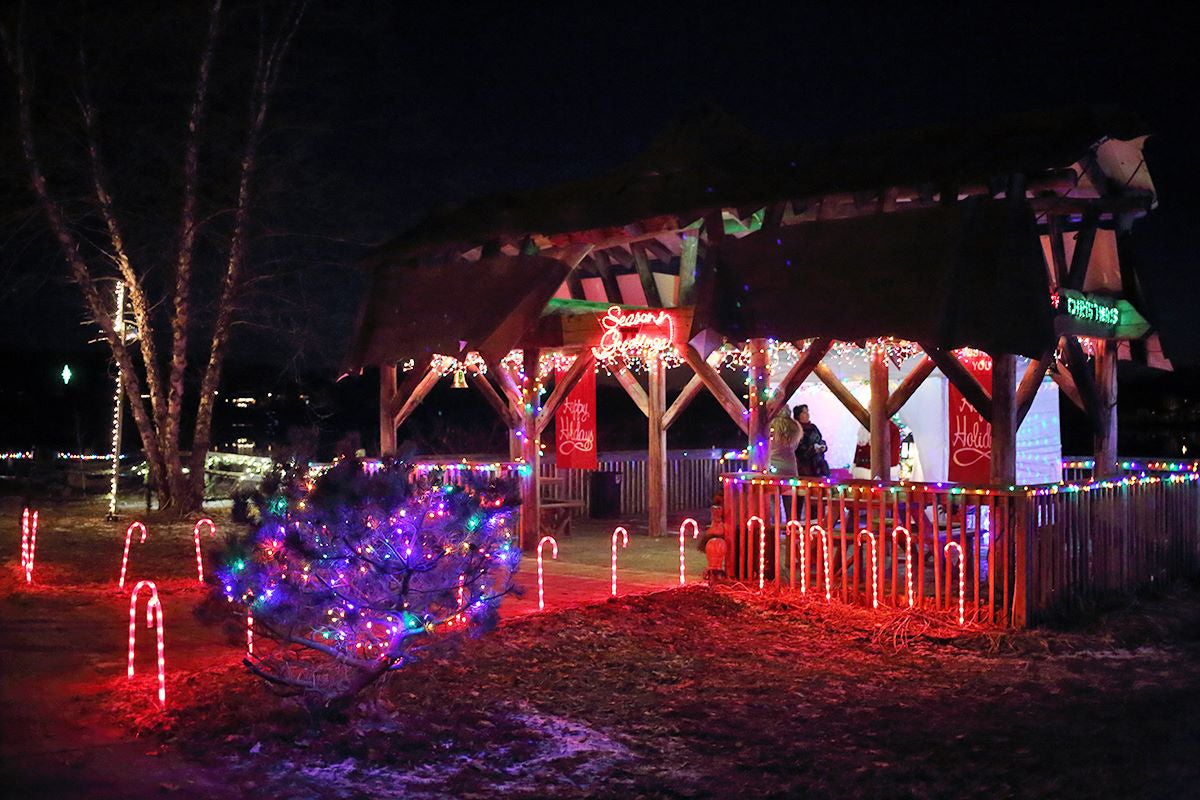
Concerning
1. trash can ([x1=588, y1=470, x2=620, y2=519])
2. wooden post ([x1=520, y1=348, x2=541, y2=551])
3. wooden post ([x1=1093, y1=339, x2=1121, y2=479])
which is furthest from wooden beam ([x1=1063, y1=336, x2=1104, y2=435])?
trash can ([x1=588, y1=470, x2=620, y2=519])

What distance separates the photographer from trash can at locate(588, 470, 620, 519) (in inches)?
798

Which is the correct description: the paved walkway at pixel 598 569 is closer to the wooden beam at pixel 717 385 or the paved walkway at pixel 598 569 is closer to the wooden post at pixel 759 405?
the wooden post at pixel 759 405

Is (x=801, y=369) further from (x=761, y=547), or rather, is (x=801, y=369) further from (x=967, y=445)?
(x=967, y=445)

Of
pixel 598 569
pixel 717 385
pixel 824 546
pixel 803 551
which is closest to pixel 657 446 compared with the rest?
pixel 598 569

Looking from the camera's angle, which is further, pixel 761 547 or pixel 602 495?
pixel 602 495

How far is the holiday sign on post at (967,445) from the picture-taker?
41.1 feet

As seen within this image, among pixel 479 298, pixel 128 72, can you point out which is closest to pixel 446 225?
pixel 479 298

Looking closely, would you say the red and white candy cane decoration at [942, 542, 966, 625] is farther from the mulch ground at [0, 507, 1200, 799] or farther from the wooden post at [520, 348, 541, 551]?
the wooden post at [520, 348, 541, 551]

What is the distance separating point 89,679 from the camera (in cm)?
812

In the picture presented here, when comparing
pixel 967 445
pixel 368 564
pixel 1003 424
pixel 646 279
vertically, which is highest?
pixel 646 279

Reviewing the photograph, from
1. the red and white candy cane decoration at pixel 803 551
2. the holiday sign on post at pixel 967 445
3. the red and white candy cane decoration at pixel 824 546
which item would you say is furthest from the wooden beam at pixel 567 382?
the red and white candy cane decoration at pixel 824 546

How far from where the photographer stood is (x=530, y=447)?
1556cm

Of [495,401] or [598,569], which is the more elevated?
[495,401]

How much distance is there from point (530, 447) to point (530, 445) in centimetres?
3
